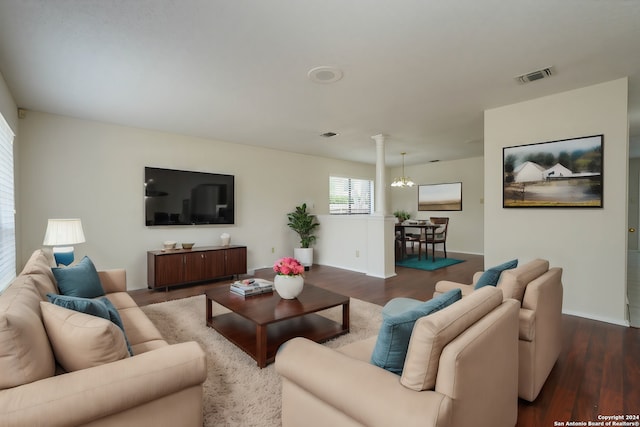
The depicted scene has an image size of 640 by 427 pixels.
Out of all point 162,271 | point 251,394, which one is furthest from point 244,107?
point 251,394

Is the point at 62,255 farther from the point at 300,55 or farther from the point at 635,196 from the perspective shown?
the point at 635,196

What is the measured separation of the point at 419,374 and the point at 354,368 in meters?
0.27

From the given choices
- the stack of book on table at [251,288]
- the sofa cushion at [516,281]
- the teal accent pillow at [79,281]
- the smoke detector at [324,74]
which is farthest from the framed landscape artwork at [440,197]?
the teal accent pillow at [79,281]

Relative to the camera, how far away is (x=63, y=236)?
3088 millimetres

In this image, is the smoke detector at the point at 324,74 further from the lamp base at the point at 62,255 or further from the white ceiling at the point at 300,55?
the lamp base at the point at 62,255

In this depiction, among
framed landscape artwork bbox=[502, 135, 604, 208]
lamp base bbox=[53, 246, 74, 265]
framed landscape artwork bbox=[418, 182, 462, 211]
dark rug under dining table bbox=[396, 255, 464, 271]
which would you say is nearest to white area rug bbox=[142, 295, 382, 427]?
lamp base bbox=[53, 246, 74, 265]

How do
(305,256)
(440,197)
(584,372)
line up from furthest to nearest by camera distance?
(440,197)
(305,256)
(584,372)

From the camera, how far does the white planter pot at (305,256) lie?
20.6ft

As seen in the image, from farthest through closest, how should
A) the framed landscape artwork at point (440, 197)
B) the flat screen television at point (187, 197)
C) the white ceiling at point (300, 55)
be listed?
the framed landscape artwork at point (440, 197) < the flat screen television at point (187, 197) < the white ceiling at point (300, 55)

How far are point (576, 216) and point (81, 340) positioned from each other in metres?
4.46

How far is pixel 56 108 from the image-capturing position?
378 centimetres

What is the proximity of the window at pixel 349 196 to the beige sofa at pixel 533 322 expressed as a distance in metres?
5.77

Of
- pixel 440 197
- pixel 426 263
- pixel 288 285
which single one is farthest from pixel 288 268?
pixel 440 197

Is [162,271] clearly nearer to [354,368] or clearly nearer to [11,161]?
[11,161]
